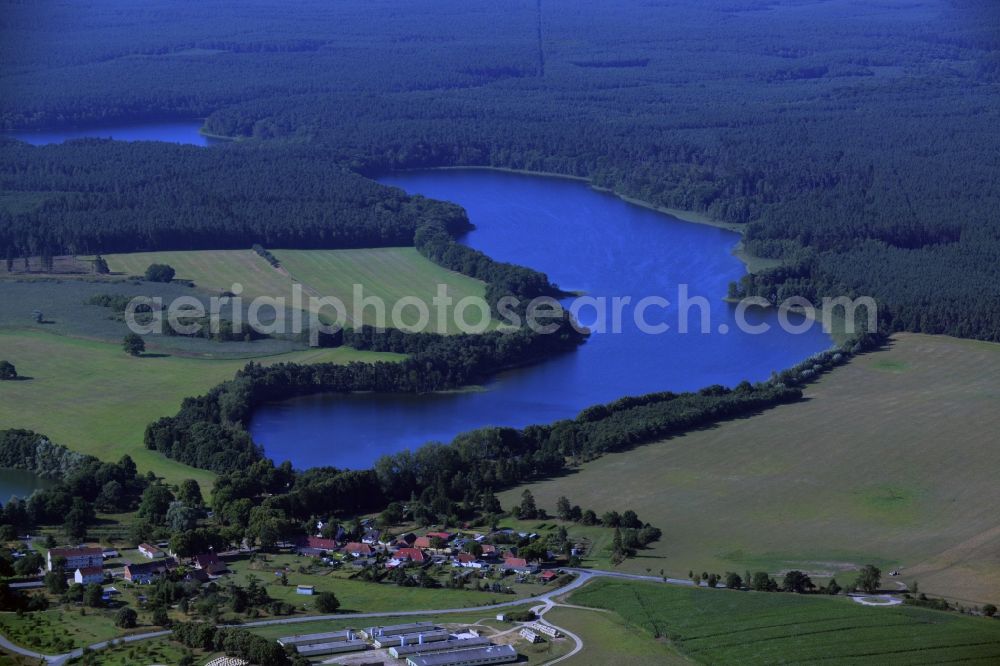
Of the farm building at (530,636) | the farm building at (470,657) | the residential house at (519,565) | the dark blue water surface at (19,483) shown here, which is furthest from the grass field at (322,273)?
the farm building at (470,657)

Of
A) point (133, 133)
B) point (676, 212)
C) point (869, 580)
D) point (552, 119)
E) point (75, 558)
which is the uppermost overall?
point (552, 119)

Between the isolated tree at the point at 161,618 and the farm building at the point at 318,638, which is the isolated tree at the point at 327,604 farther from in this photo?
the isolated tree at the point at 161,618

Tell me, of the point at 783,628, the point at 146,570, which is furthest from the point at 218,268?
the point at 783,628

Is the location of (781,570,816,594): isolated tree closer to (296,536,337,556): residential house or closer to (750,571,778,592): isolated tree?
(750,571,778,592): isolated tree

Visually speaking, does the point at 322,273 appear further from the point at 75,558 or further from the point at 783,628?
the point at 783,628

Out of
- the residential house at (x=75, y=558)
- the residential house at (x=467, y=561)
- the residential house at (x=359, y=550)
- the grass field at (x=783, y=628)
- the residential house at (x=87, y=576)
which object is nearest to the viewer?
the grass field at (x=783, y=628)

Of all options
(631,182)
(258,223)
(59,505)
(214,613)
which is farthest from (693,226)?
(214,613)
